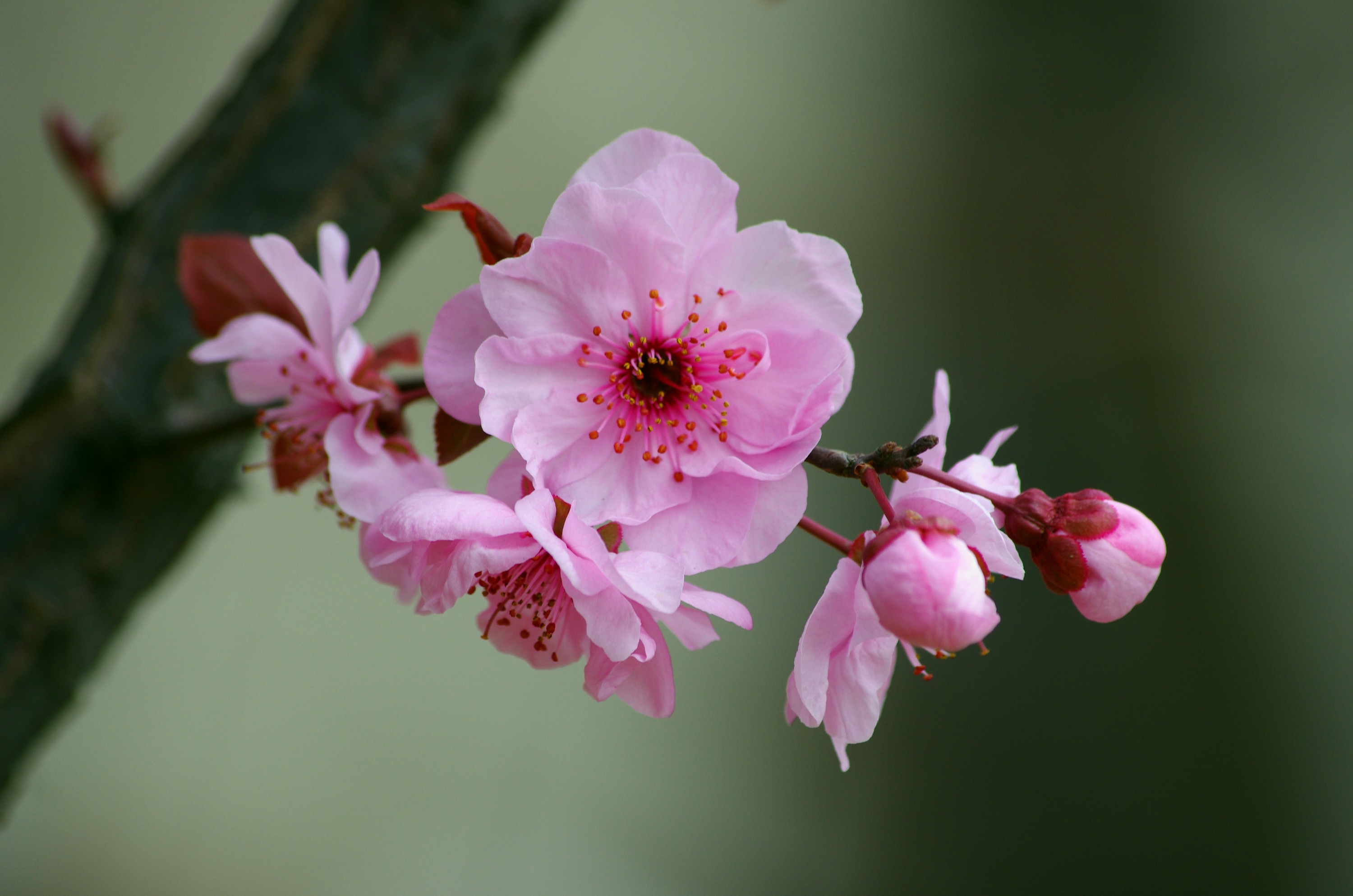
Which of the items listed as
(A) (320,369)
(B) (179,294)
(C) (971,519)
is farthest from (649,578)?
(B) (179,294)

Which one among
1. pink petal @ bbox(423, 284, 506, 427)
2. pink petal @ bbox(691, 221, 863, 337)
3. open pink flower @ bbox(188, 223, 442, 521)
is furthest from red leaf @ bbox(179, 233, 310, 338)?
pink petal @ bbox(691, 221, 863, 337)

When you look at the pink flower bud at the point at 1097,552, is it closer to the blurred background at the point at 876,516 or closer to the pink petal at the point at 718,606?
the pink petal at the point at 718,606

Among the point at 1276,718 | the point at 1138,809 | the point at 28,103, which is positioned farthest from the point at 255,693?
the point at 1276,718

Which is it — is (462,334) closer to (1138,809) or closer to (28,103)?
(28,103)

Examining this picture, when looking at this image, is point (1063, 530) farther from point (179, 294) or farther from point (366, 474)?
point (179, 294)

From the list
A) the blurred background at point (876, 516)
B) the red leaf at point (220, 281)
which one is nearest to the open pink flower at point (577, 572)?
the red leaf at point (220, 281)

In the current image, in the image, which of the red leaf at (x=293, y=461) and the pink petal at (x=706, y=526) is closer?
the pink petal at (x=706, y=526)
